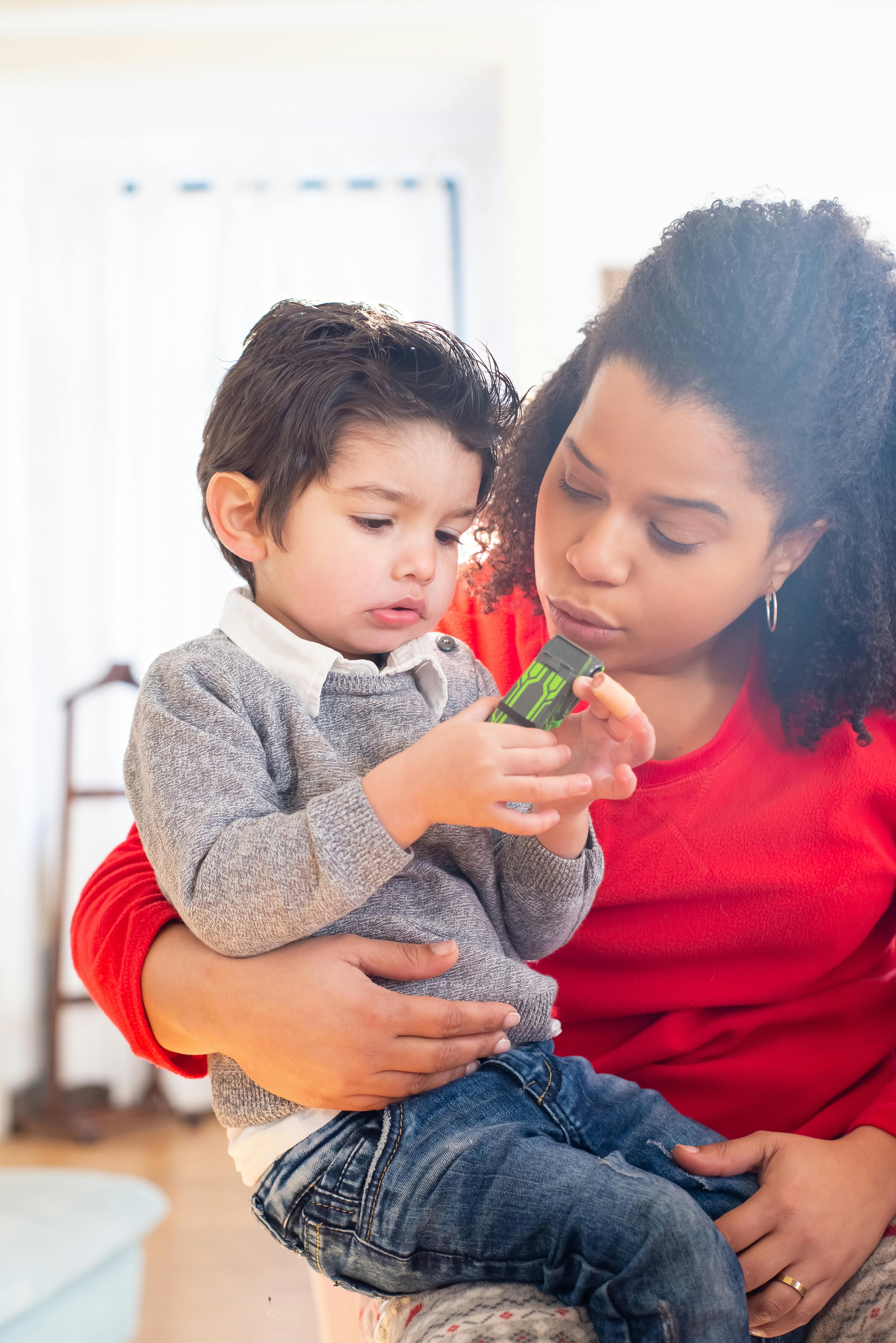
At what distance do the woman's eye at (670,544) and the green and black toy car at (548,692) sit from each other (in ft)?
0.71

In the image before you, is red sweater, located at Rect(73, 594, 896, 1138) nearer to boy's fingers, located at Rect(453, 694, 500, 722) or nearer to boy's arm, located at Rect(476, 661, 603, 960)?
boy's arm, located at Rect(476, 661, 603, 960)

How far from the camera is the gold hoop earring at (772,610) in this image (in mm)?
1127

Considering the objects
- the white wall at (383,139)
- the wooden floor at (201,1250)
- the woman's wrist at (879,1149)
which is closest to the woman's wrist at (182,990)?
the woman's wrist at (879,1149)

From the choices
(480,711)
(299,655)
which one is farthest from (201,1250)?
(480,711)

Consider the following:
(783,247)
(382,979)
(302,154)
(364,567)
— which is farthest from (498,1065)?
(302,154)

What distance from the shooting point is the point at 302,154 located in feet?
12.5

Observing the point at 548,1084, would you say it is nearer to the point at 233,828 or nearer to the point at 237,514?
the point at 233,828

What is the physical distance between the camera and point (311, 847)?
766 millimetres

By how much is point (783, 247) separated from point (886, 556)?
1.06ft

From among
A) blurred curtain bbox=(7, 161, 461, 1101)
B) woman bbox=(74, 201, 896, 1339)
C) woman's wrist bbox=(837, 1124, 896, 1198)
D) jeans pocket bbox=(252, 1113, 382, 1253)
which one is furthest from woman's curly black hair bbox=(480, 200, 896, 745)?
blurred curtain bbox=(7, 161, 461, 1101)

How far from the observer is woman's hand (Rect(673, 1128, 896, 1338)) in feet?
2.88

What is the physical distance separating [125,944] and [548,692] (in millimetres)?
476

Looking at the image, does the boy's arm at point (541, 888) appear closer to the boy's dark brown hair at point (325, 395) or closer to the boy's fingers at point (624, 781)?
the boy's fingers at point (624, 781)

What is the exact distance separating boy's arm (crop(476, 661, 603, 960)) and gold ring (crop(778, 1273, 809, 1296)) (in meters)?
0.31
